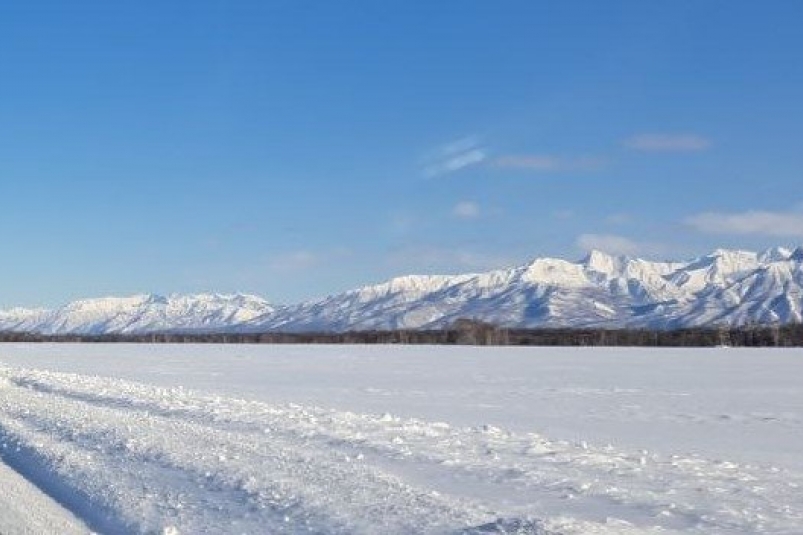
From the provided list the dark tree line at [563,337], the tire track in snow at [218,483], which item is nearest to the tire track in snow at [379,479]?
the tire track in snow at [218,483]

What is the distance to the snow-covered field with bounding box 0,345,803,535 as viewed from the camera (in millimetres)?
9969

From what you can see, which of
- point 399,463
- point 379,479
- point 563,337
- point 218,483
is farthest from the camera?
point 563,337

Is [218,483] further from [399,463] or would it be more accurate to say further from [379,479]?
[399,463]

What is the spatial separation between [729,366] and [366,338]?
8451 cm

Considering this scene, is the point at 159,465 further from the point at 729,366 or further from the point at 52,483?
the point at 729,366

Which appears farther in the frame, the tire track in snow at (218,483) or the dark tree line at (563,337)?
the dark tree line at (563,337)

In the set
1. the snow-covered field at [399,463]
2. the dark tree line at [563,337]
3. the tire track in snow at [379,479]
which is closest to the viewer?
the tire track in snow at [379,479]

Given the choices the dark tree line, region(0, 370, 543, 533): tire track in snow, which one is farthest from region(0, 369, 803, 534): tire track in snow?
the dark tree line

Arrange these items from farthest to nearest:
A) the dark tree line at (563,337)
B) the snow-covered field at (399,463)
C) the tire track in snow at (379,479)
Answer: the dark tree line at (563,337)
the snow-covered field at (399,463)
the tire track in snow at (379,479)

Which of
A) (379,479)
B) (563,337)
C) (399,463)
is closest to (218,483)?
(379,479)

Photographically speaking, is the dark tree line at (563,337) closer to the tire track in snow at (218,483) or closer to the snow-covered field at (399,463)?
the snow-covered field at (399,463)

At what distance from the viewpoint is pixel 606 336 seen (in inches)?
4648

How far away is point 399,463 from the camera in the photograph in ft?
44.2

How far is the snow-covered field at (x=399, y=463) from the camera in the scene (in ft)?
32.7
